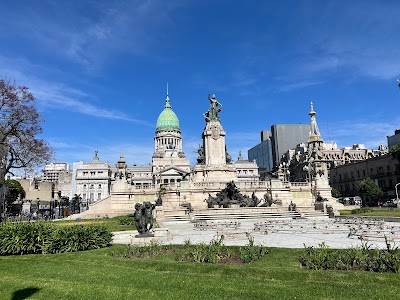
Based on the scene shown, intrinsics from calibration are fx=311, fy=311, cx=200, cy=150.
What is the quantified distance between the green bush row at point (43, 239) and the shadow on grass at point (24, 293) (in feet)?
20.5

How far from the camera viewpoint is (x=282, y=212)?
37375 millimetres

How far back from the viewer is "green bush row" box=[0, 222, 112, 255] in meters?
14.3

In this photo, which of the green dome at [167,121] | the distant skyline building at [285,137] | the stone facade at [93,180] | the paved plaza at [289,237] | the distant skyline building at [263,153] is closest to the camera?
the paved plaza at [289,237]

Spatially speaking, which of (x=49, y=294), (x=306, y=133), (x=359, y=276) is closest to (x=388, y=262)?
(x=359, y=276)

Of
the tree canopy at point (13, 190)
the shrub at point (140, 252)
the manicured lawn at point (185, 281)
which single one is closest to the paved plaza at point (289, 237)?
the shrub at point (140, 252)

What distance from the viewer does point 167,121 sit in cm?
15188

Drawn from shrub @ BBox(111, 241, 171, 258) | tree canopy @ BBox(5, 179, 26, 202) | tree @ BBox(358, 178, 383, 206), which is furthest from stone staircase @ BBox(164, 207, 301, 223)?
tree @ BBox(358, 178, 383, 206)

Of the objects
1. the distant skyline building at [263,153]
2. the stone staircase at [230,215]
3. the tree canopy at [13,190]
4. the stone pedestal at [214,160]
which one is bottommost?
the stone staircase at [230,215]

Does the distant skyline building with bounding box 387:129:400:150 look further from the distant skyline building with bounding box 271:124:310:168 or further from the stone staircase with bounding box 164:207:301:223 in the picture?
the stone staircase with bounding box 164:207:301:223

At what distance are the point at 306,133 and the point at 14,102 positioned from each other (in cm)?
14464

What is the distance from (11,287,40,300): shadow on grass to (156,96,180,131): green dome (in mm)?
141895

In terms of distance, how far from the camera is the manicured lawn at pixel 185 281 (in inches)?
306

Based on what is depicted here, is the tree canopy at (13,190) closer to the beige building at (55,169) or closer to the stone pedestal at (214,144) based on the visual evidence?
the stone pedestal at (214,144)

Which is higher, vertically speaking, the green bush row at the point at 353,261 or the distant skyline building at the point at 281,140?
the distant skyline building at the point at 281,140
